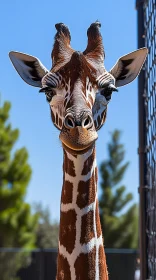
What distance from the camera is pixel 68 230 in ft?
10.3

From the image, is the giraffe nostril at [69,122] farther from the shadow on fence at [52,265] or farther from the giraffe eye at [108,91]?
the shadow on fence at [52,265]

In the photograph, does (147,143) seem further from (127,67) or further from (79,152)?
(79,152)

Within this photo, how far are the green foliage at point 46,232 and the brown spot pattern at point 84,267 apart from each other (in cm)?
2925

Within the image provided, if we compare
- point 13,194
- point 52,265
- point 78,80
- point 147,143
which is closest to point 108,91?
point 78,80

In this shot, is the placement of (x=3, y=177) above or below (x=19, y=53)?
above

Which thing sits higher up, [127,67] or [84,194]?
[127,67]

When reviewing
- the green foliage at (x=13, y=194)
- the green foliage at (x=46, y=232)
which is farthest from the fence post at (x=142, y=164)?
the green foliage at (x=46, y=232)

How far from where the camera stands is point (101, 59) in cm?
359

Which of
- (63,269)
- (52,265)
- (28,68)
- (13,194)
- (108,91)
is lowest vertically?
(63,269)

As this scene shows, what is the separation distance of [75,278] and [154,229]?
7.00ft

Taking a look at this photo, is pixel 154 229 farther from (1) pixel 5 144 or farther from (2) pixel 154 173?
(1) pixel 5 144

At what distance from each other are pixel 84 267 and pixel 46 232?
30394mm

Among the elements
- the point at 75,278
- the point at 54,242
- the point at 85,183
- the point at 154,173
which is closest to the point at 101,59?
the point at 85,183

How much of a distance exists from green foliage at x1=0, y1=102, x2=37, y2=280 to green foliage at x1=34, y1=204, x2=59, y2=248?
4.29 metres
